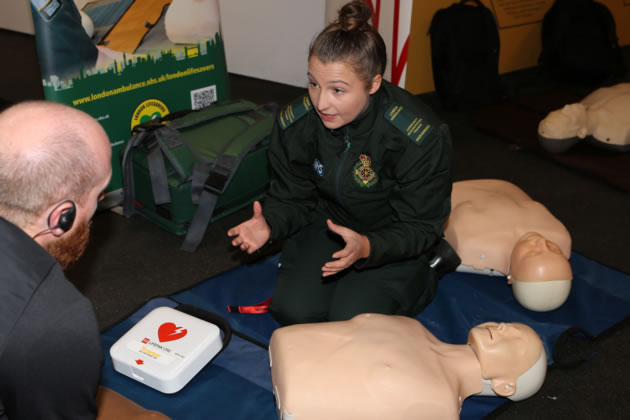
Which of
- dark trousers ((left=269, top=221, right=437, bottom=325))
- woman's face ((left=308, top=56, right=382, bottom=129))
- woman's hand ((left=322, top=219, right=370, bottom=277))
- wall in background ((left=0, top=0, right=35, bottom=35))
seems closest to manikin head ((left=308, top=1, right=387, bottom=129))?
woman's face ((left=308, top=56, right=382, bottom=129))

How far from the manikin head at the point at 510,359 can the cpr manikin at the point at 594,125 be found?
174 cm

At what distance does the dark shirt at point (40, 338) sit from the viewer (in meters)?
0.87

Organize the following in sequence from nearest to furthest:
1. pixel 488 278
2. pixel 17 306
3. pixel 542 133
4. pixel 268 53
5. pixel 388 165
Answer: pixel 17 306 → pixel 388 165 → pixel 488 278 → pixel 542 133 → pixel 268 53

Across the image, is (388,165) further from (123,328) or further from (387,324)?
(123,328)

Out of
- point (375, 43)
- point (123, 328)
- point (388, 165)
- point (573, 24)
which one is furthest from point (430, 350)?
point (573, 24)

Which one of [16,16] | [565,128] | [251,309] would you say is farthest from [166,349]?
[16,16]

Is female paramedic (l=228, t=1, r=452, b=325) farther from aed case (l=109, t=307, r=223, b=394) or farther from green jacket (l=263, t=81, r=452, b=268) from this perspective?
aed case (l=109, t=307, r=223, b=394)

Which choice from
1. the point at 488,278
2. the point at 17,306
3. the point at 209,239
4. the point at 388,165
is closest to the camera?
the point at 17,306

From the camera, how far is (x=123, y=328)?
5.95ft

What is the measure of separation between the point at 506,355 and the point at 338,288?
1.86 ft

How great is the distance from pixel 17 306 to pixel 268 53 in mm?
3444

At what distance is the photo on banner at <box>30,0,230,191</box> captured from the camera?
2232mm

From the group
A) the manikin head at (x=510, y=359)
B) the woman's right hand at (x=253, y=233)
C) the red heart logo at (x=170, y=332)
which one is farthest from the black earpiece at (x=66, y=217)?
the manikin head at (x=510, y=359)

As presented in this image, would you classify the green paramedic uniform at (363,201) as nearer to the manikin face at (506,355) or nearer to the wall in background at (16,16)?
the manikin face at (506,355)
